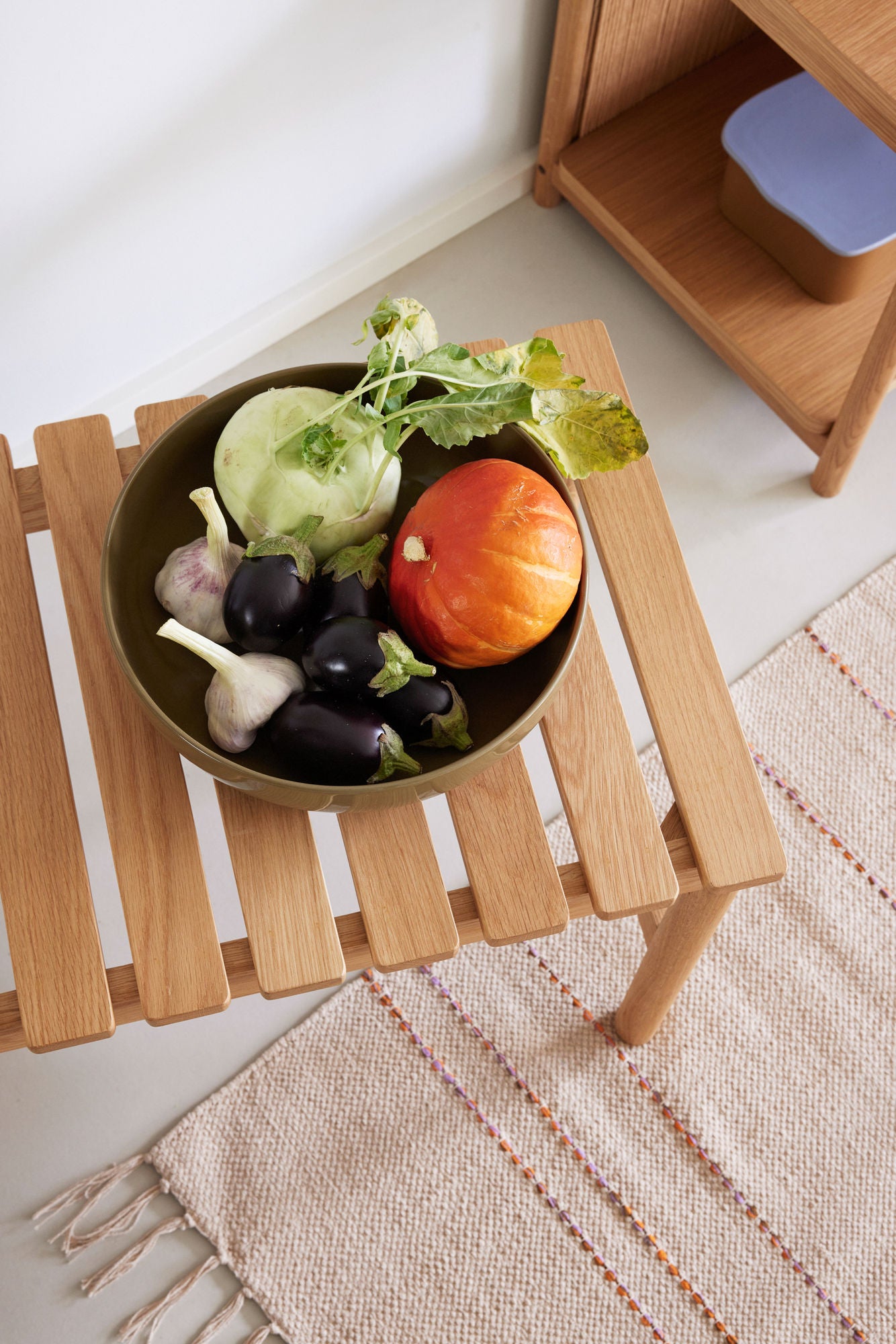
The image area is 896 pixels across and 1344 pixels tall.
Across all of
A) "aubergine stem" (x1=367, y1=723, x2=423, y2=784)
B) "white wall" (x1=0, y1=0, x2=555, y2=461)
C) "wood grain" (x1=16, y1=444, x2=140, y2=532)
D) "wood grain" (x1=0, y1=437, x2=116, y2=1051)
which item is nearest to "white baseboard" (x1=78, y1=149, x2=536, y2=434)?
"white wall" (x1=0, y1=0, x2=555, y2=461)

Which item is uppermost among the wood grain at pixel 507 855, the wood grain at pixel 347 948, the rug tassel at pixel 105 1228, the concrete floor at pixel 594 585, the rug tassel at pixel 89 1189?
the wood grain at pixel 507 855

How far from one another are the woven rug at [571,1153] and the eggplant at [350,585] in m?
0.57

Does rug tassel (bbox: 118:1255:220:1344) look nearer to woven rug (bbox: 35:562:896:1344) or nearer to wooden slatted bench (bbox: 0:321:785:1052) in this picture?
woven rug (bbox: 35:562:896:1344)

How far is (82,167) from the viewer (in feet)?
3.32

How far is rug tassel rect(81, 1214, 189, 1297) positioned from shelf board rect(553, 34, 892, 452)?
105 cm

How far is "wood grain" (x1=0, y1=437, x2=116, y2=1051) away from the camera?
657mm

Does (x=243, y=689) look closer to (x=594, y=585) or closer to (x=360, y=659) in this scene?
(x=360, y=659)

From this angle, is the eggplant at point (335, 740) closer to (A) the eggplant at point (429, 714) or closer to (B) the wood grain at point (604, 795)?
(A) the eggplant at point (429, 714)

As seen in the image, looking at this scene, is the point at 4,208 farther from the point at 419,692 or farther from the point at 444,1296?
the point at 444,1296

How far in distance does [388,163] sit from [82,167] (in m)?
0.42

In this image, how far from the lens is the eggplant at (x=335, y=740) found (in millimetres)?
591

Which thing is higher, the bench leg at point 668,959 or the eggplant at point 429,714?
the eggplant at point 429,714

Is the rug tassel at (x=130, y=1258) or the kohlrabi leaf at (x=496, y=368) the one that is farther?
→ the rug tassel at (x=130, y=1258)

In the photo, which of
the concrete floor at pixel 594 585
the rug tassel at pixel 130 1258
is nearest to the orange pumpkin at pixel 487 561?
the concrete floor at pixel 594 585
